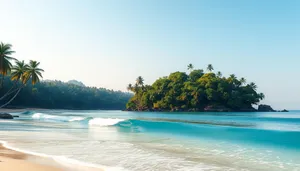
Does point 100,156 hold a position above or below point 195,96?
below

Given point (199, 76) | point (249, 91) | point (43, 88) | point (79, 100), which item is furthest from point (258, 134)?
point (79, 100)

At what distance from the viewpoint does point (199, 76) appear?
297 feet

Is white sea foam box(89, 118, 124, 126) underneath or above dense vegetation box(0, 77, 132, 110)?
underneath

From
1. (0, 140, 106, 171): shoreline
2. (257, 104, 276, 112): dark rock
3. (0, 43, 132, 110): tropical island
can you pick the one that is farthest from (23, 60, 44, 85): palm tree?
(257, 104, 276, 112): dark rock

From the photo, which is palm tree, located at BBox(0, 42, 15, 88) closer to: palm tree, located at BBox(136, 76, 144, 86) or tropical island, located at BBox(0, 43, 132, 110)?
tropical island, located at BBox(0, 43, 132, 110)

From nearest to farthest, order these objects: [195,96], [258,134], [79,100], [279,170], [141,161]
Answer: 1. [279,170]
2. [141,161]
3. [258,134]
4. [195,96]
5. [79,100]

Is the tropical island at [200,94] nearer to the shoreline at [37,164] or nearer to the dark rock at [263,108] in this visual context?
the dark rock at [263,108]

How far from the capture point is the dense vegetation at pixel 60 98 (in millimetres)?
95562

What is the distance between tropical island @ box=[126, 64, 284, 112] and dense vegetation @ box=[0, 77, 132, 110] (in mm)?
41144

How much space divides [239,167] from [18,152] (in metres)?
6.89

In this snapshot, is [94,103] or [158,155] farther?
[94,103]

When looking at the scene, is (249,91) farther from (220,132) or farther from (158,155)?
(158,155)

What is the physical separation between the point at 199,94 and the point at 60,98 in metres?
65.5

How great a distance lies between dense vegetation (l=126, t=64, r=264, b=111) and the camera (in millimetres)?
77750
